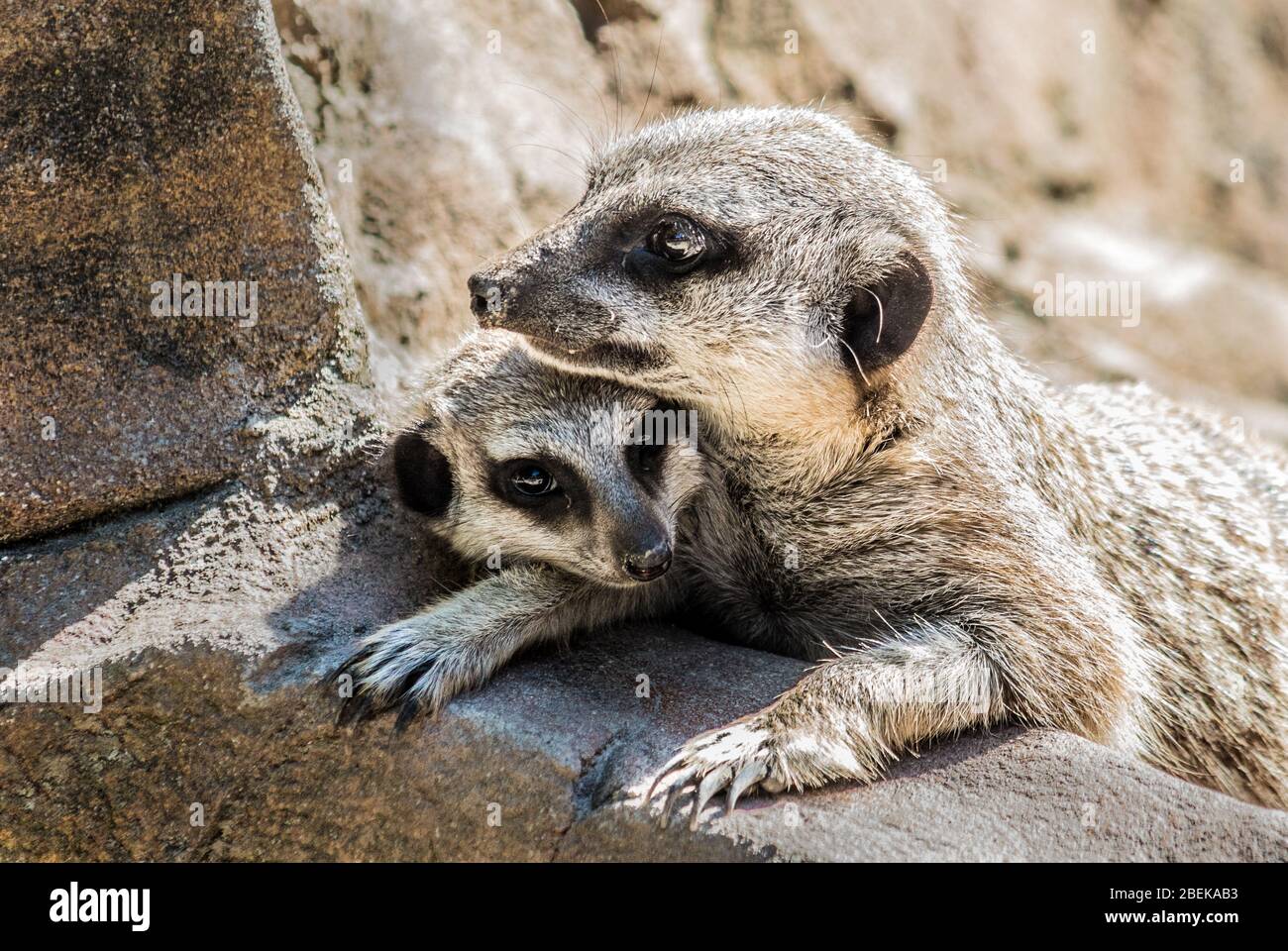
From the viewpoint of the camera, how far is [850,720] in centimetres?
322

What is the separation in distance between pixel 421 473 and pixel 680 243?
110cm

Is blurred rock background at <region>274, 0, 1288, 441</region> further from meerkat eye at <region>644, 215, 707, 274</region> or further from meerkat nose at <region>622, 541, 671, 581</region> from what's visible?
meerkat nose at <region>622, 541, 671, 581</region>

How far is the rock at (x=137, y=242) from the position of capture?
366 cm

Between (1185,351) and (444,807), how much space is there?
7544 millimetres

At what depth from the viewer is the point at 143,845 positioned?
3512 millimetres

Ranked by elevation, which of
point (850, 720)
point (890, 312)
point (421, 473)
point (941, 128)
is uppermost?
point (941, 128)

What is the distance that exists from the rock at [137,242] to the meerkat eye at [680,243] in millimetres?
1223

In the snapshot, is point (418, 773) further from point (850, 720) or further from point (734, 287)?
point (734, 287)

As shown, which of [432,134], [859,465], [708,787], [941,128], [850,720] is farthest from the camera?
[941,128]

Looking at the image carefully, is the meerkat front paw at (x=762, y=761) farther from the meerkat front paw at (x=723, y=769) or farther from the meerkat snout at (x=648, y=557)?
the meerkat snout at (x=648, y=557)

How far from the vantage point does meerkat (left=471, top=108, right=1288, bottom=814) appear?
11.2ft

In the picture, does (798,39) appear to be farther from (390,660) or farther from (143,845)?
(143,845)

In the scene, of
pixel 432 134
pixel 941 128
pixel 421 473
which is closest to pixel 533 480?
pixel 421 473

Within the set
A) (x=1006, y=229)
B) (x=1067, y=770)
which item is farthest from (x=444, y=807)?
(x=1006, y=229)
